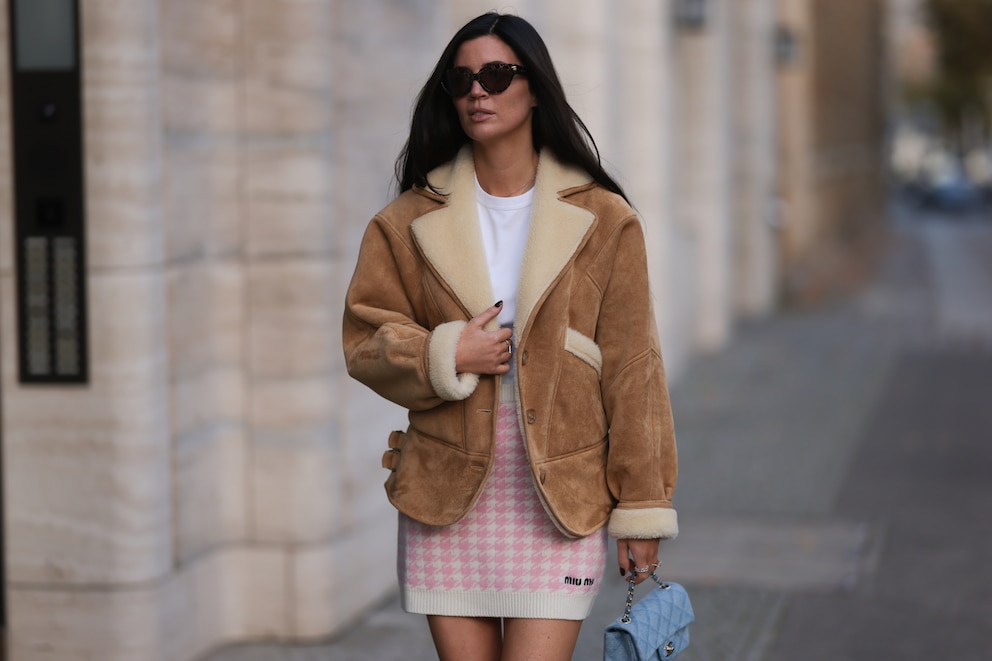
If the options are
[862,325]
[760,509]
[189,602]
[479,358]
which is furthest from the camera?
[862,325]

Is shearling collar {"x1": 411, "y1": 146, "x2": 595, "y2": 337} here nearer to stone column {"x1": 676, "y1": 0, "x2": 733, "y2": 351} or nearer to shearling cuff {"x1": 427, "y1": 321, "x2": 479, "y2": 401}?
shearling cuff {"x1": 427, "y1": 321, "x2": 479, "y2": 401}

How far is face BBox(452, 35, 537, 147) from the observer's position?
3506 mm

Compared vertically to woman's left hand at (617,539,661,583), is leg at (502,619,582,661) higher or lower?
lower

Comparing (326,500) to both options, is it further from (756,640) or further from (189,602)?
(756,640)

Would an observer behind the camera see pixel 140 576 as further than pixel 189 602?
No

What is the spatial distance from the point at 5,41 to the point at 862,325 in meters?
14.0

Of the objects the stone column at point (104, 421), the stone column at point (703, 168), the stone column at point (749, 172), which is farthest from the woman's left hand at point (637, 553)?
the stone column at point (749, 172)

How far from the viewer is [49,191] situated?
529 centimetres

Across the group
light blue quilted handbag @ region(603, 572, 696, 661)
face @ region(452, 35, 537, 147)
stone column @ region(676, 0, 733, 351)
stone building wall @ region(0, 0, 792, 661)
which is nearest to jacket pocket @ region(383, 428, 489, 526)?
light blue quilted handbag @ region(603, 572, 696, 661)

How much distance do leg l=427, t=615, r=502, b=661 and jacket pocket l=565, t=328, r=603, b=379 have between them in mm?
605

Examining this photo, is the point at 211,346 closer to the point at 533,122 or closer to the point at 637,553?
the point at 533,122

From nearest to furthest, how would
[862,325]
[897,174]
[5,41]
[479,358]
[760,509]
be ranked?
[479,358] < [5,41] < [760,509] < [862,325] < [897,174]

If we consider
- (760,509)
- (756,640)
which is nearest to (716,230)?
(760,509)

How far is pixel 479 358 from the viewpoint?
3.45 meters
